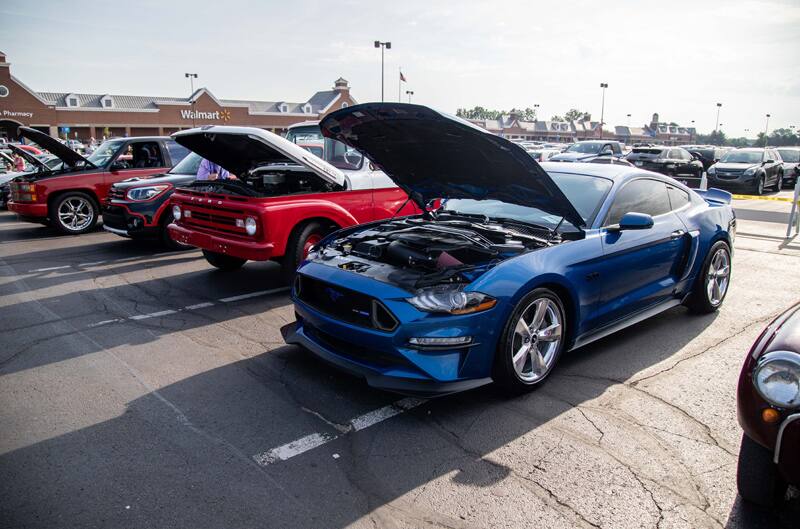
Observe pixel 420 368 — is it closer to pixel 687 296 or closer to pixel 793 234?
pixel 687 296

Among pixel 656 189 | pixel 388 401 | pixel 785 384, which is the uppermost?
pixel 656 189

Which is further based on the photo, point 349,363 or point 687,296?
point 687,296

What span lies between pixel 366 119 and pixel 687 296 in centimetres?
362

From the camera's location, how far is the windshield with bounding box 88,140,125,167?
10.9m

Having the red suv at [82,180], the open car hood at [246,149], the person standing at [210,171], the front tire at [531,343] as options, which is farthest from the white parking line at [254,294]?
the red suv at [82,180]

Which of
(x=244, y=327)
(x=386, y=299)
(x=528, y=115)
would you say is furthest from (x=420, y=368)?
(x=528, y=115)

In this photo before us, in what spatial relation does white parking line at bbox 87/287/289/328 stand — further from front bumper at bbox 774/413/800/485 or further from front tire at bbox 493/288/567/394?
front bumper at bbox 774/413/800/485

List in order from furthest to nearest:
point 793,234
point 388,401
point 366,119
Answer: point 793,234 → point 366,119 → point 388,401

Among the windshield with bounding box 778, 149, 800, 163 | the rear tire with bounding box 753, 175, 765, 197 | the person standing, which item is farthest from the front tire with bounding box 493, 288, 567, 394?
the windshield with bounding box 778, 149, 800, 163

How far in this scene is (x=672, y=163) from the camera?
21.7 meters

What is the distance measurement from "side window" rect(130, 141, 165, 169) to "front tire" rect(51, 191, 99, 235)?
3.94 ft

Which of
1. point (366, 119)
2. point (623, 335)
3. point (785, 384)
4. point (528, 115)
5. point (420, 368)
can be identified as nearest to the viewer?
point (785, 384)

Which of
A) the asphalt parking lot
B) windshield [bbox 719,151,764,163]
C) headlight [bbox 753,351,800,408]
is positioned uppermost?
windshield [bbox 719,151,764,163]

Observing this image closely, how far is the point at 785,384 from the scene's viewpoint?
7.82ft
